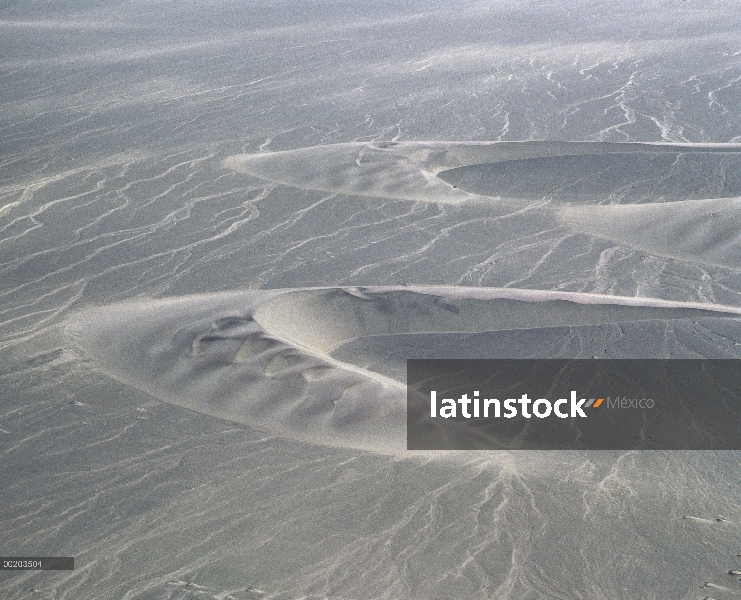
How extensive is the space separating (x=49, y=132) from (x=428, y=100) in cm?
510

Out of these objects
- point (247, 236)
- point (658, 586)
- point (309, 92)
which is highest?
point (309, 92)

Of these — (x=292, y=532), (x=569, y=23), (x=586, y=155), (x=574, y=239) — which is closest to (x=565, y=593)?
(x=292, y=532)

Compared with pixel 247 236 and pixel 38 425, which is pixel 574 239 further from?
pixel 38 425

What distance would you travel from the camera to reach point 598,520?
171 inches
